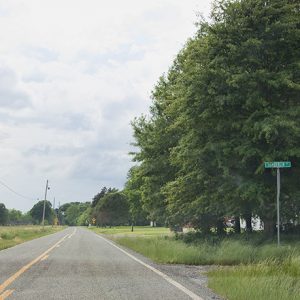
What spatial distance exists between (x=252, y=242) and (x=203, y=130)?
5.02 metres

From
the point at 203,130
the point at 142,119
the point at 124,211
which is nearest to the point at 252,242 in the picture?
the point at 203,130

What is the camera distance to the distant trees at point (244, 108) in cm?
1816

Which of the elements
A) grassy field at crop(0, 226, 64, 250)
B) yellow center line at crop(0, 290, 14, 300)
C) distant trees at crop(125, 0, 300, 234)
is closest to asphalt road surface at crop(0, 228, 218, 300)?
yellow center line at crop(0, 290, 14, 300)

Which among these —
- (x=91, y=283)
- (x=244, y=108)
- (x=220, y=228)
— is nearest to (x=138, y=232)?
(x=220, y=228)

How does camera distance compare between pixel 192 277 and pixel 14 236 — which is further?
pixel 14 236

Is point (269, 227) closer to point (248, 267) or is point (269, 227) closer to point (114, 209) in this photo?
point (248, 267)

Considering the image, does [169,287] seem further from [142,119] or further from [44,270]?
[142,119]

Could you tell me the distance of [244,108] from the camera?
19141 mm

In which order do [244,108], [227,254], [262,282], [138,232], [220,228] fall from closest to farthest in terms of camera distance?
→ [262,282], [227,254], [244,108], [220,228], [138,232]

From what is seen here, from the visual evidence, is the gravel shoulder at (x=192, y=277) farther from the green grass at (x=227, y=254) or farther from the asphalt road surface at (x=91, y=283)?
the green grass at (x=227, y=254)

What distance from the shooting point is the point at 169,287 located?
33.7 feet

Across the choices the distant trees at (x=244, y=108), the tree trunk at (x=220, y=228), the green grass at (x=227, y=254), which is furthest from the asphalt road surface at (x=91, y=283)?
the tree trunk at (x=220, y=228)

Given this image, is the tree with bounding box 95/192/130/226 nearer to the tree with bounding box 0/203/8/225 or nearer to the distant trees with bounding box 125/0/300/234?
the tree with bounding box 0/203/8/225

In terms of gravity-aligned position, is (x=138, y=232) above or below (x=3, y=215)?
below
